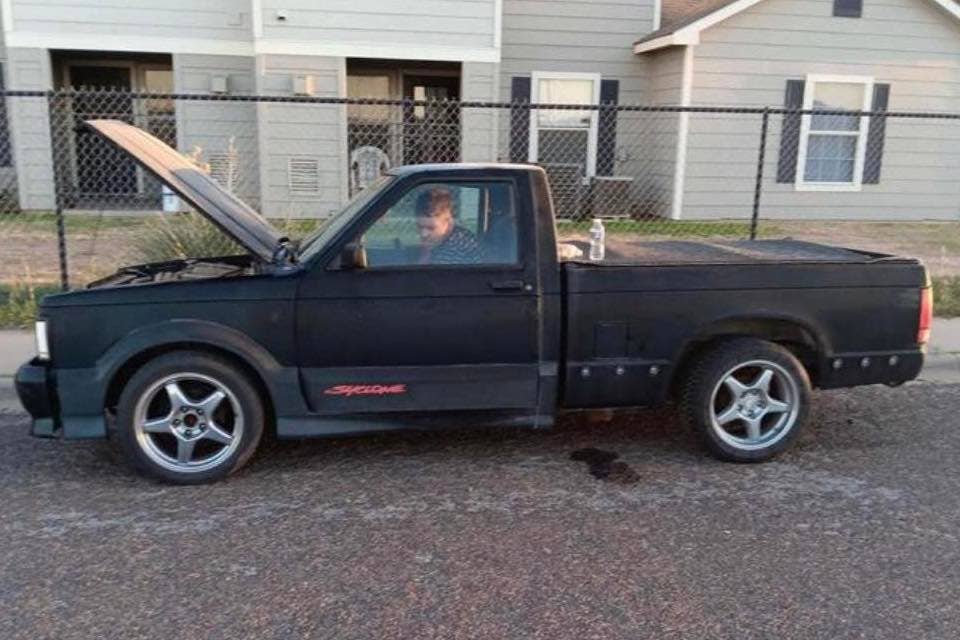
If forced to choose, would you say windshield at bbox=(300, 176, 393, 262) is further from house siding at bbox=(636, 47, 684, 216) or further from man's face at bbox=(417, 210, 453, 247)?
house siding at bbox=(636, 47, 684, 216)

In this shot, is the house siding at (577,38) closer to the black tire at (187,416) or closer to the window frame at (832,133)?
the window frame at (832,133)

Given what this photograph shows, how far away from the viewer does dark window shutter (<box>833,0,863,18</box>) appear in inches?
545

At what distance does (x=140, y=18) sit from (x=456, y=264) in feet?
A: 35.1

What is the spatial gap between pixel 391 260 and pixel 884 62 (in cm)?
1302

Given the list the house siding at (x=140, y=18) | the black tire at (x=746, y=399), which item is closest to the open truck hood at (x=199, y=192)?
the black tire at (x=746, y=399)

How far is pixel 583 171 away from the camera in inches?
571

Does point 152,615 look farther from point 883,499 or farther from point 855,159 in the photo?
point 855,159

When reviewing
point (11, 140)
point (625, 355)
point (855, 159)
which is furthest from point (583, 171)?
point (625, 355)

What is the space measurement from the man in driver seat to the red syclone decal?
2.18 feet

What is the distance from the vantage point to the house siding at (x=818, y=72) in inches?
539

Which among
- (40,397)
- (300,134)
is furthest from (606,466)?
(300,134)

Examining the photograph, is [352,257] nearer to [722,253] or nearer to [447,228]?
[447,228]

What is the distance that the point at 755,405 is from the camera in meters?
4.57

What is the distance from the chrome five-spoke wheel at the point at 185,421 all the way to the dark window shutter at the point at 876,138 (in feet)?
44.0
